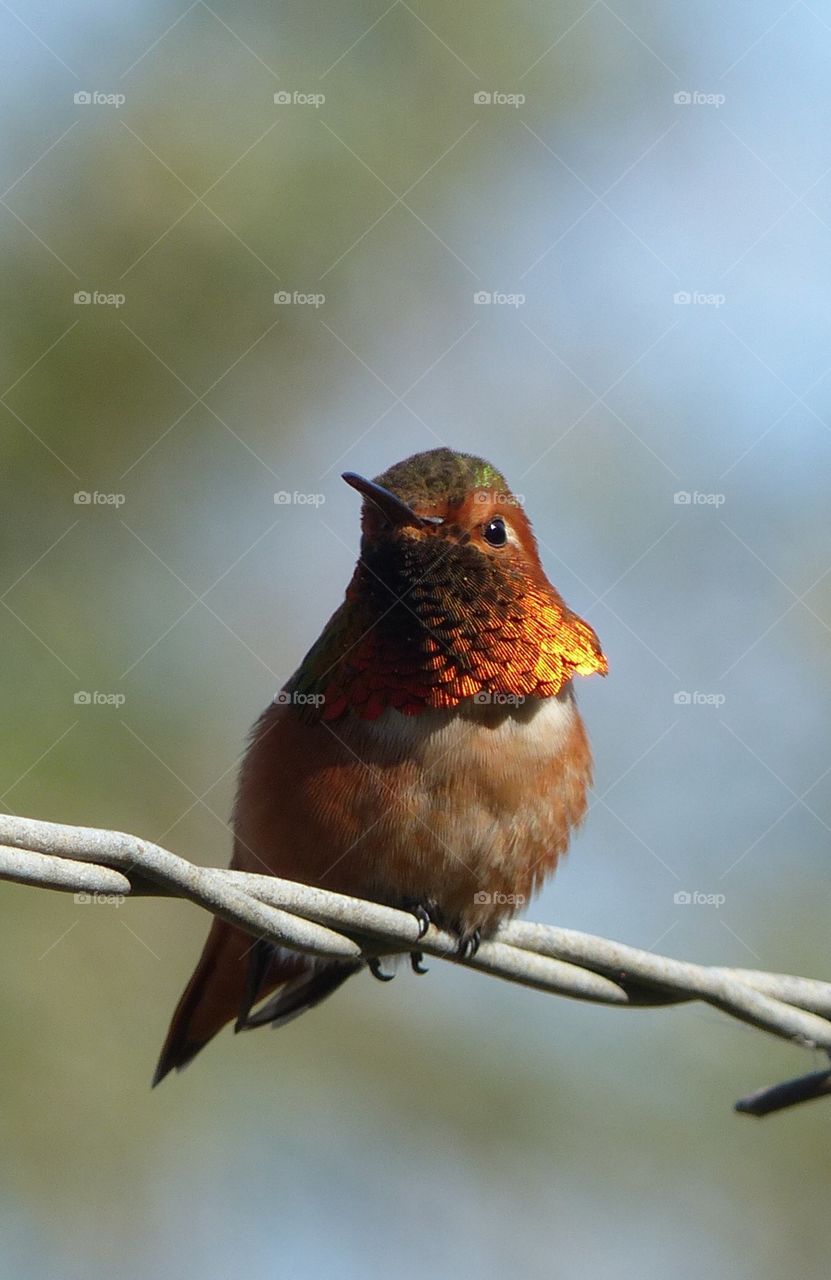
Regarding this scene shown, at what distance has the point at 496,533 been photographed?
4.60m

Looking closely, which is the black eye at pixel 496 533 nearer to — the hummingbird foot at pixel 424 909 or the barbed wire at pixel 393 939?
the hummingbird foot at pixel 424 909

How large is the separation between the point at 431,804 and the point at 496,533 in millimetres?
929

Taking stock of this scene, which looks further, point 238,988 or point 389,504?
point 238,988

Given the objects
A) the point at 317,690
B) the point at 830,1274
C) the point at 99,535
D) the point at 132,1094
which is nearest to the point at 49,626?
the point at 99,535

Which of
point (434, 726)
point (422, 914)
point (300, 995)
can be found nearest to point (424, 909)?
point (422, 914)

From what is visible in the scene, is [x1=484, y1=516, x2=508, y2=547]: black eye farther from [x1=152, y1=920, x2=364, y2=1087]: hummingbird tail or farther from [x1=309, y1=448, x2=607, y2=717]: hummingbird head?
[x1=152, y1=920, x2=364, y2=1087]: hummingbird tail

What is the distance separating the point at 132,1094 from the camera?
7402 millimetres

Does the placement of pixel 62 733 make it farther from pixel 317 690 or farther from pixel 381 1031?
pixel 317 690

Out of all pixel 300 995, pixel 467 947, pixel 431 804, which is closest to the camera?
pixel 467 947

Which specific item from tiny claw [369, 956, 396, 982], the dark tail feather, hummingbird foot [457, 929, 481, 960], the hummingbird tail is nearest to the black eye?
hummingbird foot [457, 929, 481, 960]

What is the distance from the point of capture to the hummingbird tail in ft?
15.8

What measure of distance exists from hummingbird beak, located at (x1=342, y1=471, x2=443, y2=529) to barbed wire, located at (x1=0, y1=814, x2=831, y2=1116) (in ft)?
4.46

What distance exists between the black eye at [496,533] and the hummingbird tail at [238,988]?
152cm

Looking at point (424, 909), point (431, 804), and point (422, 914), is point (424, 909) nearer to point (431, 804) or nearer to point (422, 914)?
point (422, 914)
